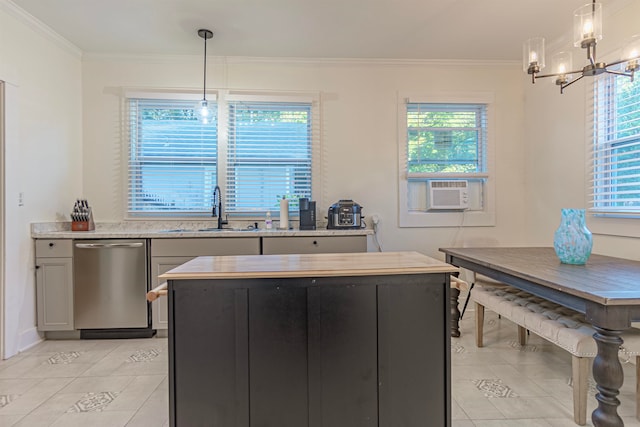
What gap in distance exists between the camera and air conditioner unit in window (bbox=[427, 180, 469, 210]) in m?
3.52

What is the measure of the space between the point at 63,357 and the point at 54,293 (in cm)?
57

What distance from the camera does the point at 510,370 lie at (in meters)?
2.30

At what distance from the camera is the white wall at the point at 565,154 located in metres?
2.47

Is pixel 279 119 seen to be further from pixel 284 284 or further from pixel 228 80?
pixel 284 284

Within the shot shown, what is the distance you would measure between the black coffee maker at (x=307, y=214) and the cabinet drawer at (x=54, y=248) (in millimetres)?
2024

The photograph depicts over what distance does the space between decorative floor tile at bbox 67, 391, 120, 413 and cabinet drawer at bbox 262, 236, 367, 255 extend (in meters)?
1.46

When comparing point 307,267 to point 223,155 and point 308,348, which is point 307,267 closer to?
point 308,348

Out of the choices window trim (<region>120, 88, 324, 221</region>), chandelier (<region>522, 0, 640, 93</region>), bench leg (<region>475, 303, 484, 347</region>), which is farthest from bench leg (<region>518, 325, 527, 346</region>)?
window trim (<region>120, 88, 324, 221</region>)

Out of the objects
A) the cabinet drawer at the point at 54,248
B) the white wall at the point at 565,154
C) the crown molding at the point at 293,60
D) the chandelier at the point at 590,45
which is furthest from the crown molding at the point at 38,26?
the white wall at the point at 565,154

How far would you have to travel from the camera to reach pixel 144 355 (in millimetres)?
2586

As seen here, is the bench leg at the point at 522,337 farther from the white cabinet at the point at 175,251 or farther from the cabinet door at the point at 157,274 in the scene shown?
the cabinet door at the point at 157,274

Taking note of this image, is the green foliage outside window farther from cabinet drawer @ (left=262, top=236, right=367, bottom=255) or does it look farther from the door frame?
the door frame

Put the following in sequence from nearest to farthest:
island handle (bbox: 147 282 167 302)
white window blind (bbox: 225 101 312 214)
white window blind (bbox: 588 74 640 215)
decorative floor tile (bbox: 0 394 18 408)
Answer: island handle (bbox: 147 282 167 302) → decorative floor tile (bbox: 0 394 18 408) → white window blind (bbox: 588 74 640 215) → white window blind (bbox: 225 101 312 214)

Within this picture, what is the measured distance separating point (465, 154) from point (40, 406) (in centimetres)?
409
